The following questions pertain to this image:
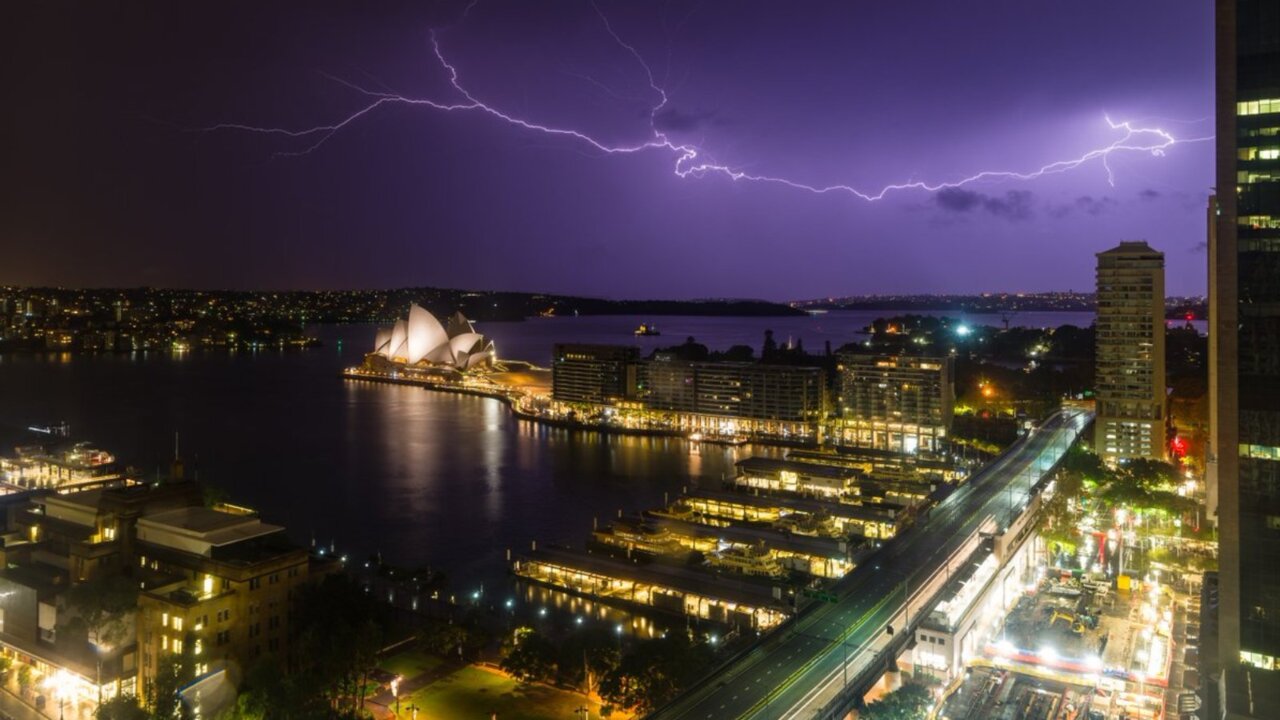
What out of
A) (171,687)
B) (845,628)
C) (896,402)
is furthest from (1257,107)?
(896,402)

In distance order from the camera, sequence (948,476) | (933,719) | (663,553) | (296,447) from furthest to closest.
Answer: (296,447) < (948,476) < (663,553) < (933,719)

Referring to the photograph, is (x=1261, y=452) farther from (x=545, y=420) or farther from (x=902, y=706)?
(x=545, y=420)

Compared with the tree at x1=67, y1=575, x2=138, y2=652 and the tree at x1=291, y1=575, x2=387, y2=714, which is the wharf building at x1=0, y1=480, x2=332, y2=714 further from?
the tree at x1=291, y1=575, x2=387, y2=714

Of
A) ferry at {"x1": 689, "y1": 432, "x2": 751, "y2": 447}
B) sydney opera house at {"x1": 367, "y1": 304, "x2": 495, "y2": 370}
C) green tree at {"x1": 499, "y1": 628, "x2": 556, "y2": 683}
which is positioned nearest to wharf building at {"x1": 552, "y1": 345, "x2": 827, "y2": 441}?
ferry at {"x1": 689, "y1": 432, "x2": 751, "y2": 447}

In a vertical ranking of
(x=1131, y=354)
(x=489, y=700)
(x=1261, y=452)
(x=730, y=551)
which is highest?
(x=1131, y=354)

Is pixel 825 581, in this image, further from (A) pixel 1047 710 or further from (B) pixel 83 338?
(B) pixel 83 338

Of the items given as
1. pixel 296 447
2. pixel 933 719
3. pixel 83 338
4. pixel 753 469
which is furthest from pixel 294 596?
pixel 83 338
